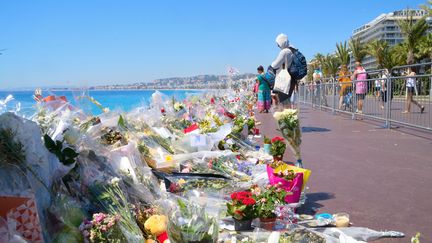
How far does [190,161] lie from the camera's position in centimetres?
539

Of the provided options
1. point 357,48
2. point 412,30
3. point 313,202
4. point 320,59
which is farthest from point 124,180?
point 320,59

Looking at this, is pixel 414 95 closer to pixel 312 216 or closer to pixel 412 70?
pixel 412 70

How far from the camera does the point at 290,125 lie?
17.1 ft

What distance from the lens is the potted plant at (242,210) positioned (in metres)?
3.49

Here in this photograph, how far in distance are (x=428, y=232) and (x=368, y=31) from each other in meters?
159

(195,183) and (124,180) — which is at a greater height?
(124,180)

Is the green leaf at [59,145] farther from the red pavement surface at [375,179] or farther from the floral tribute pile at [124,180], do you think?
the red pavement surface at [375,179]

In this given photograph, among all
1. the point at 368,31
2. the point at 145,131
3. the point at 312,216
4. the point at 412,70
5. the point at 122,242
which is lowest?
the point at 312,216

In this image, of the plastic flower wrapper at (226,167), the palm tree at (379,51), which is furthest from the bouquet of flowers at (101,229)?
the palm tree at (379,51)

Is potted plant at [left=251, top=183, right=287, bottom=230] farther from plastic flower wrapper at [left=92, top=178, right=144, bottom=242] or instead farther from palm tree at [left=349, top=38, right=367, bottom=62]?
palm tree at [left=349, top=38, right=367, bottom=62]

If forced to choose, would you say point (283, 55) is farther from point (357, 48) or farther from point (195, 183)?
point (357, 48)

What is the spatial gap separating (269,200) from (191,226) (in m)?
1.05

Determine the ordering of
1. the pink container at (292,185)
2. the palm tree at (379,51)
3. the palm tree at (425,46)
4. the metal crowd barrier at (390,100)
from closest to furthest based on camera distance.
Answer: the pink container at (292,185), the metal crowd barrier at (390,100), the palm tree at (425,46), the palm tree at (379,51)

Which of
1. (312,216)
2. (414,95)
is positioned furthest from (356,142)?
(312,216)
